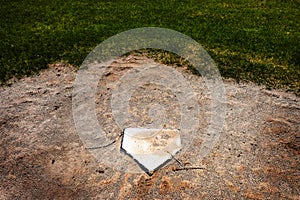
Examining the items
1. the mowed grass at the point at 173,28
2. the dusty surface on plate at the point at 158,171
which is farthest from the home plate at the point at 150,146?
the mowed grass at the point at 173,28

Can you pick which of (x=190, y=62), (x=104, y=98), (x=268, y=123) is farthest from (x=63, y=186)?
(x=190, y=62)

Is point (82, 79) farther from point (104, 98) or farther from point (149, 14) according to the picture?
point (149, 14)

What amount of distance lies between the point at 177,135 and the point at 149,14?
544 cm

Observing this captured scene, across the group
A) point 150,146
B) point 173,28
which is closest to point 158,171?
point 150,146

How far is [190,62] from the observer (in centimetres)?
667

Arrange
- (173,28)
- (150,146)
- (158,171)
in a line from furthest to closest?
(173,28), (150,146), (158,171)

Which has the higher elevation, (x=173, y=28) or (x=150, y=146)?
(x=173, y=28)

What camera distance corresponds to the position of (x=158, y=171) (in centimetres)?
420

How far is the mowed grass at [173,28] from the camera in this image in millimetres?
6570

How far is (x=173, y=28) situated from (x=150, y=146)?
180 inches

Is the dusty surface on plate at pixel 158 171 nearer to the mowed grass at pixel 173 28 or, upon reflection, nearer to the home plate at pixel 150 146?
the home plate at pixel 150 146

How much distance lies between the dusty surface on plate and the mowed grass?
0.79m

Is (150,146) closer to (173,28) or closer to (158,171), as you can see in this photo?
(158,171)

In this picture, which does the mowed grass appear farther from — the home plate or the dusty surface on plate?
the home plate
